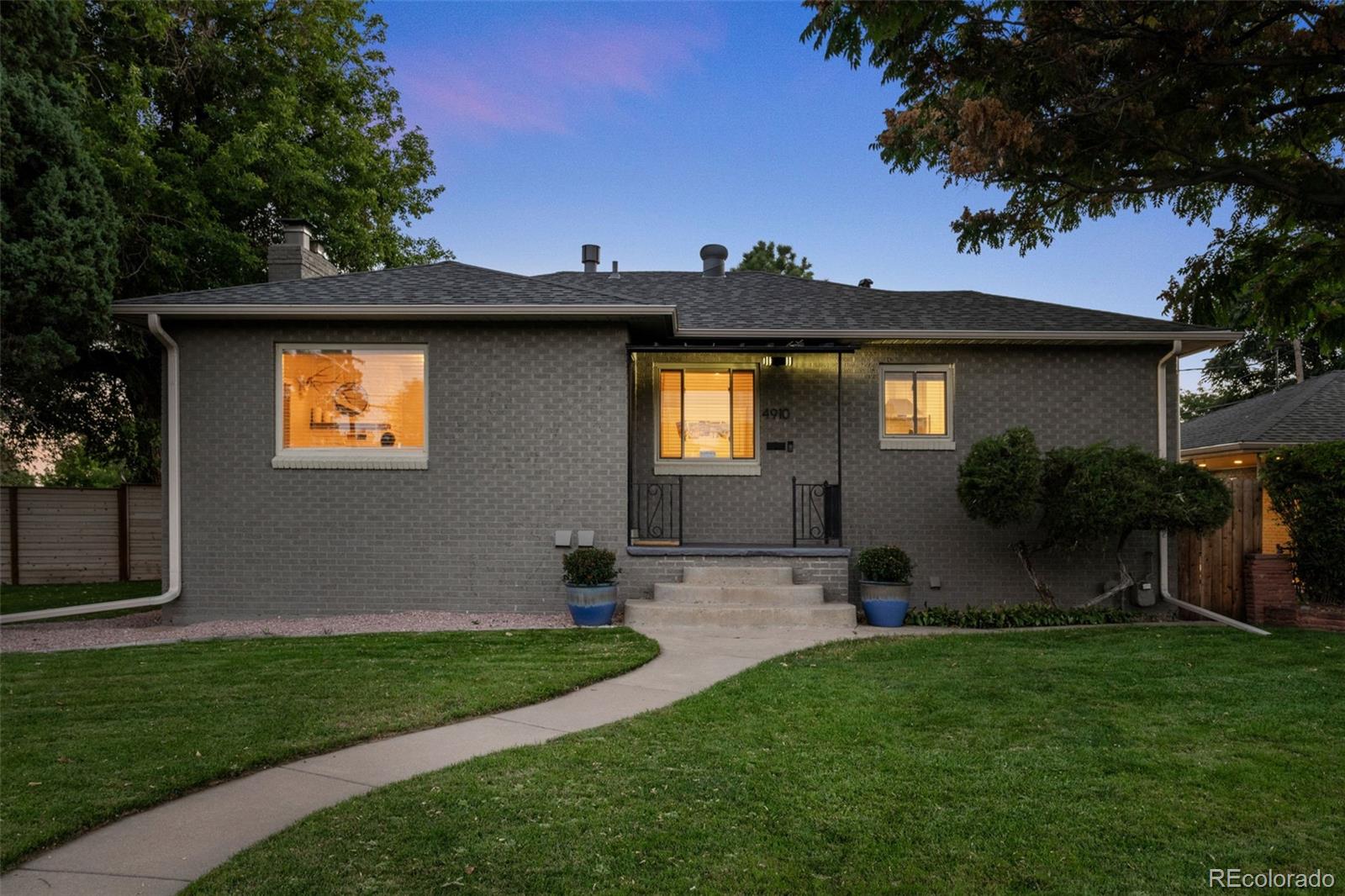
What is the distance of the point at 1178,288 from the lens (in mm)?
6762

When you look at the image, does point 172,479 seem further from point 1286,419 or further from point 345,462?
point 1286,419

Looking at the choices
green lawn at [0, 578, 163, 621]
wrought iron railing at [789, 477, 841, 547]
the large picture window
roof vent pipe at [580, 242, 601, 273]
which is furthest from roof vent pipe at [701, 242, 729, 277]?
green lawn at [0, 578, 163, 621]

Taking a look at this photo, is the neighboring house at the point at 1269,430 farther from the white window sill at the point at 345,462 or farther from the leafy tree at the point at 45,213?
the leafy tree at the point at 45,213

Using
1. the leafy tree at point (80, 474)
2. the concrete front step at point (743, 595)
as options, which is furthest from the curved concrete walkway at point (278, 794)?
the leafy tree at point (80, 474)

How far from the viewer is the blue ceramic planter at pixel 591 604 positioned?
363 inches

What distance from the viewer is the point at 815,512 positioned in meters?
11.2

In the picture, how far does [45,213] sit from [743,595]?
10.4 meters

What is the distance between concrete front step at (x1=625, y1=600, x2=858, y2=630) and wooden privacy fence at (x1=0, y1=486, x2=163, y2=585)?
435 inches

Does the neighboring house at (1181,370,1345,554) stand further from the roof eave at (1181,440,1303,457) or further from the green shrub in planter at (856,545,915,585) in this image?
the green shrub in planter at (856,545,915,585)

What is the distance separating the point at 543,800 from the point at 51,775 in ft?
8.69

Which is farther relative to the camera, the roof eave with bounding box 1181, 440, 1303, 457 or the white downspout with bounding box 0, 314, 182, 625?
the roof eave with bounding box 1181, 440, 1303, 457

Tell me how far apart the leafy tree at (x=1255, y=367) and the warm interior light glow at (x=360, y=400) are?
2950cm

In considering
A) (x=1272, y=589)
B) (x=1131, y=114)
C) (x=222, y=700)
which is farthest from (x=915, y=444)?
(x=222, y=700)

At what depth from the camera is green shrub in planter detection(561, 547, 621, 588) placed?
30.6ft
